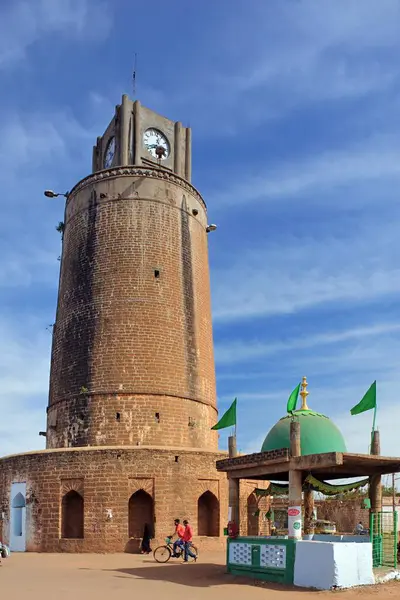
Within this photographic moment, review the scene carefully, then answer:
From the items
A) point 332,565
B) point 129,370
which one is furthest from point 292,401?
point 129,370

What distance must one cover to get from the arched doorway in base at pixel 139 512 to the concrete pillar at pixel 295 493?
9197 millimetres

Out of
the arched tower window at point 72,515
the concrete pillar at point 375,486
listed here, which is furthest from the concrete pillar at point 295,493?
the arched tower window at point 72,515

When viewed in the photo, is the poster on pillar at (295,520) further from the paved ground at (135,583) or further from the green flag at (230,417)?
the green flag at (230,417)

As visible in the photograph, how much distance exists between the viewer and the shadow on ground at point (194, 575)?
1389 cm

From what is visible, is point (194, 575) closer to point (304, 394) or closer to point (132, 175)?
point (304, 394)

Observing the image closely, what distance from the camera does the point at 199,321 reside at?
28125 millimetres

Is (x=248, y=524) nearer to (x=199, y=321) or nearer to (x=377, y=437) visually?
(x=199, y=321)

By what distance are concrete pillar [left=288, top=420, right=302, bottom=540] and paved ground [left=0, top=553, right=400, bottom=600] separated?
1.21 m

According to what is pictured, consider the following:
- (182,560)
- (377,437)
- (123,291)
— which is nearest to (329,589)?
(377,437)

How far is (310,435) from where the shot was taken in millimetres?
15805

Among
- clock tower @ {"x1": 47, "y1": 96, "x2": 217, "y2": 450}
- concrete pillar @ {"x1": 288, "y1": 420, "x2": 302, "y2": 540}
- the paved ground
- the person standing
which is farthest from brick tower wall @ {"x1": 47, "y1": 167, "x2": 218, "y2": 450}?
concrete pillar @ {"x1": 288, "y1": 420, "x2": 302, "y2": 540}

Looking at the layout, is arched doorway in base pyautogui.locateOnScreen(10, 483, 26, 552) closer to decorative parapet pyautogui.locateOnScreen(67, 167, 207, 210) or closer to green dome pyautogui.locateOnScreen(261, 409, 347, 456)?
green dome pyautogui.locateOnScreen(261, 409, 347, 456)

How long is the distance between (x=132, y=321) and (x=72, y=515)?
7409 millimetres

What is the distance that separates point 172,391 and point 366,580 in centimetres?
Result: 1364
